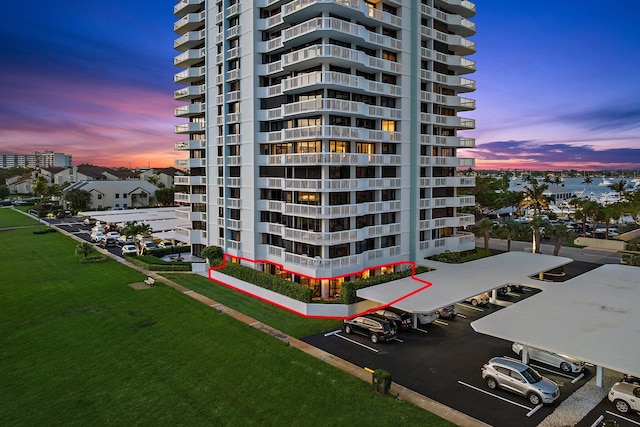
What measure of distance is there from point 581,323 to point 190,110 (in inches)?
1925

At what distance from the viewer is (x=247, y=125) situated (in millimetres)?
43812

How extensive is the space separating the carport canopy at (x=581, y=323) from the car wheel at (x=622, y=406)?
7.51 feet

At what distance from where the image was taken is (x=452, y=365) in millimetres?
25344

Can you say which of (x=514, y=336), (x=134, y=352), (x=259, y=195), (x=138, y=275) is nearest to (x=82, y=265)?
(x=138, y=275)

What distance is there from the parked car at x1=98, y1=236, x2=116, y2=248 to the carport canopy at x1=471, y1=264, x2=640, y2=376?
6175 centimetres

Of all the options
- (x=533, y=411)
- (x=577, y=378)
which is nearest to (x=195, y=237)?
(x=533, y=411)

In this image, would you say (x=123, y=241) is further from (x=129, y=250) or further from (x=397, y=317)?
(x=397, y=317)

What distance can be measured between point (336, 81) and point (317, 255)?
16070mm

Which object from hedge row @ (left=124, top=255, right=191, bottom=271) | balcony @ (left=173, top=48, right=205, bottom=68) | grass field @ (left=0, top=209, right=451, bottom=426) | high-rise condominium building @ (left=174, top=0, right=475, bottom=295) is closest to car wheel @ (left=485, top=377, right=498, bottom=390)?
grass field @ (left=0, top=209, right=451, bottom=426)

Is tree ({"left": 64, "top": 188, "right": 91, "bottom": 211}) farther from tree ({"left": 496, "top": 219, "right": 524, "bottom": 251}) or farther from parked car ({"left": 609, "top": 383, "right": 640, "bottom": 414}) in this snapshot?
parked car ({"left": 609, "top": 383, "right": 640, "bottom": 414})

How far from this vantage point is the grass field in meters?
20.2

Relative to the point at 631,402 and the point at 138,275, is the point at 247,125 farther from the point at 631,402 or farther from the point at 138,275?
the point at 631,402

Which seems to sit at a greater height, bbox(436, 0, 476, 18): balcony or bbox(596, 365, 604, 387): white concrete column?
bbox(436, 0, 476, 18): balcony

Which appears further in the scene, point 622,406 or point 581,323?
point 581,323
